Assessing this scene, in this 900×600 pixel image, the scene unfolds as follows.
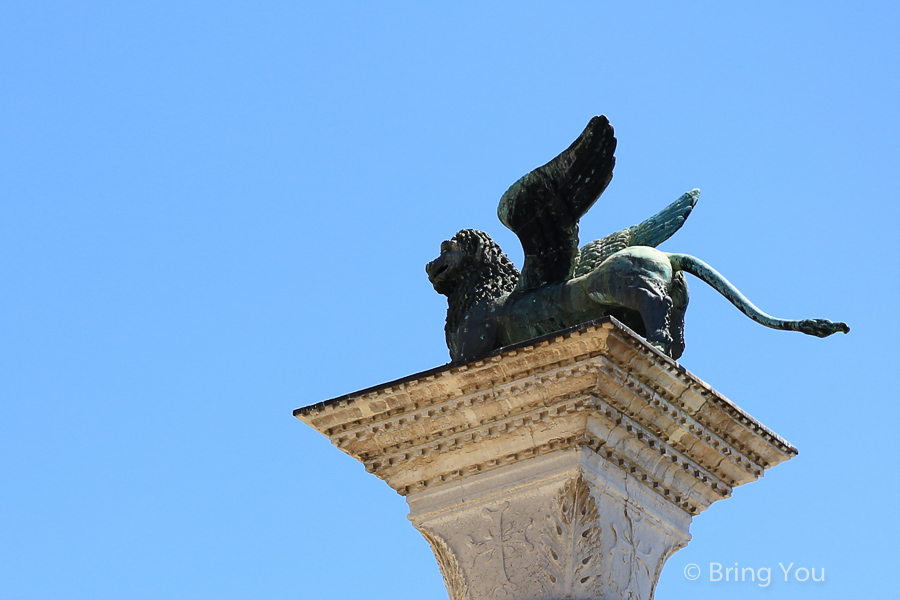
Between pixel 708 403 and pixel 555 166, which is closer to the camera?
pixel 708 403

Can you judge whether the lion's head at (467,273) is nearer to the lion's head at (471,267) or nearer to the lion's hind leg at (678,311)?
the lion's head at (471,267)

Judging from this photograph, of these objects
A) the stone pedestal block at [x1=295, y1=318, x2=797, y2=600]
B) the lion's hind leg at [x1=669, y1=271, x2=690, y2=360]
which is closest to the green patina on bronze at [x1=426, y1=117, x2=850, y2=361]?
the lion's hind leg at [x1=669, y1=271, x2=690, y2=360]

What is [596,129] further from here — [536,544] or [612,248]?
[536,544]

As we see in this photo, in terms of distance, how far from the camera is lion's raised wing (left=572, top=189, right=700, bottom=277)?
410 inches

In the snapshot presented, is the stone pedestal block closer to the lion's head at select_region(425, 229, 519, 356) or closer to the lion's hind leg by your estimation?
the lion's hind leg

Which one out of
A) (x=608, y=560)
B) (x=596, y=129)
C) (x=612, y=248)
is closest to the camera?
(x=608, y=560)

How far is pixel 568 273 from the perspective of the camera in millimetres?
10141

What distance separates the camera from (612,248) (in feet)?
34.4

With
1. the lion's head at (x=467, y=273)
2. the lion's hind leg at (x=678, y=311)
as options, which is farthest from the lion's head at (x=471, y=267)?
the lion's hind leg at (x=678, y=311)

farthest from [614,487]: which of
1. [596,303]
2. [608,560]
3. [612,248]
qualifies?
[612,248]

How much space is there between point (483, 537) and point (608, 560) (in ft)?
2.41

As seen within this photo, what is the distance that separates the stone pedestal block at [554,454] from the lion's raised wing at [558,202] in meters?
1.21

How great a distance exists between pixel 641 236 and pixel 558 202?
0.73 meters

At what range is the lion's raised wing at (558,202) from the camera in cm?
987
